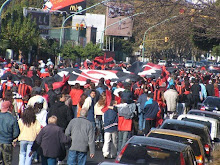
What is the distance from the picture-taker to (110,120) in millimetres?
13844

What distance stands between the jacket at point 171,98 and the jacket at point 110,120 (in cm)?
756

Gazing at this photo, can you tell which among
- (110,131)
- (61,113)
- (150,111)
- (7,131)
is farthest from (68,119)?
(150,111)

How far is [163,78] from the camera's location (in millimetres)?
26359

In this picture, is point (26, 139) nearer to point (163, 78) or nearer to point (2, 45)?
point (163, 78)

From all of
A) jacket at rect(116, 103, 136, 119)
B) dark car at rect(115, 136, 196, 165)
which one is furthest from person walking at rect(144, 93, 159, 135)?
dark car at rect(115, 136, 196, 165)

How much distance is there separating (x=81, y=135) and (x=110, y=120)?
129 inches

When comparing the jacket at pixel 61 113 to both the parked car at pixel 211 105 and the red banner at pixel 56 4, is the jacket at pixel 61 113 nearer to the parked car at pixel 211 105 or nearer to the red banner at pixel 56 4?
the parked car at pixel 211 105

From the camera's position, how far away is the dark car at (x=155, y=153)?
28.4 feet

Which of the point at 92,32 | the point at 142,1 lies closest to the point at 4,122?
the point at 142,1

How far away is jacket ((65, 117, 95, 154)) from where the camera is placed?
10594 mm

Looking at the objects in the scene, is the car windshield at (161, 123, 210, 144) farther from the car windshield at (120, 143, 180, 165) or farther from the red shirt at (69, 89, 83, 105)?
the red shirt at (69, 89, 83, 105)

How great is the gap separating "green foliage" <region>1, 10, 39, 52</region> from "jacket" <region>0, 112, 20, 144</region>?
138 feet

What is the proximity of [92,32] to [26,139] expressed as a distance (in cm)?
8173

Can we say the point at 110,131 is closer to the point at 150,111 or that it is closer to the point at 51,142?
the point at 150,111
